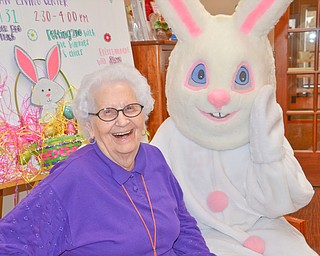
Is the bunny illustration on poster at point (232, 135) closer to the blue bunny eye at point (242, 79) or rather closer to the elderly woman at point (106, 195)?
the blue bunny eye at point (242, 79)

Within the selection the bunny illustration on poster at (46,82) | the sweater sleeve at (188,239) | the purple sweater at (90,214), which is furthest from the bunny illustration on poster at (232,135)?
the bunny illustration on poster at (46,82)

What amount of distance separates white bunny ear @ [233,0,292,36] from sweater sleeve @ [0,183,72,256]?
2.77ft

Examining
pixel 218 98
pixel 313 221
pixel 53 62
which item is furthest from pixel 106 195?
pixel 313 221

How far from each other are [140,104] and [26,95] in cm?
67

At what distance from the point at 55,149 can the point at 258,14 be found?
2.88 feet

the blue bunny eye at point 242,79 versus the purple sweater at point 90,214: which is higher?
the blue bunny eye at point 242,79

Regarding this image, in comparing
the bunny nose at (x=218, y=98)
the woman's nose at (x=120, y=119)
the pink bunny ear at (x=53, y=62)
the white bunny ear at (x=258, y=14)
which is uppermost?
the white bunny ear at (x=258, y=14)

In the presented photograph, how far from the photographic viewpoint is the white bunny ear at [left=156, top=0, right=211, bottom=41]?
1540mm

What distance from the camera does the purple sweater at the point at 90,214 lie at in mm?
1054

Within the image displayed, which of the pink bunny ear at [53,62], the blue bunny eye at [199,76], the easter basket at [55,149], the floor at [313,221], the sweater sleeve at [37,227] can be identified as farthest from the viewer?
the floor at [313,221]

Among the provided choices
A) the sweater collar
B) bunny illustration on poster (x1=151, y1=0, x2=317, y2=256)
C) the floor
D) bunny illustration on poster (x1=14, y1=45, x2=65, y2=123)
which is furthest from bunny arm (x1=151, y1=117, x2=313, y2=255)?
A: the floor

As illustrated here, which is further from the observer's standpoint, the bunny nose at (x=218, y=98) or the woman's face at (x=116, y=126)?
the bunny nose at (x=218, y=98)

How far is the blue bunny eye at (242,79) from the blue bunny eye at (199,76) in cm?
11

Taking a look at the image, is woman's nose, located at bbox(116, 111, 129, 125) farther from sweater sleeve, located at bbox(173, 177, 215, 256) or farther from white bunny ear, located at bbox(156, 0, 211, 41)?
white bunny ear, located at bbox(156, 0, 211, 41)
